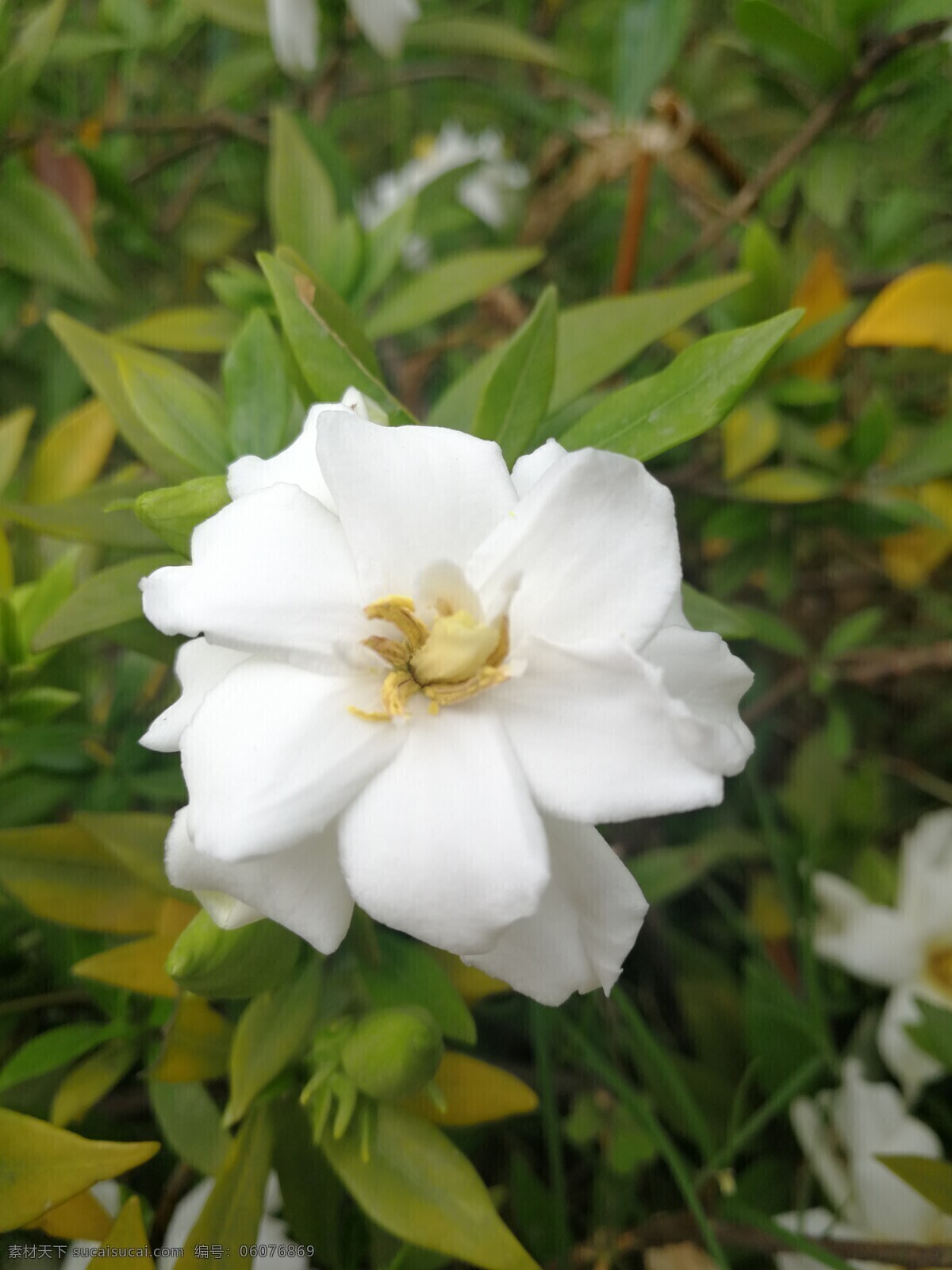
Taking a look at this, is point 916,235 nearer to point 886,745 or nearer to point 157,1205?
point 886,745

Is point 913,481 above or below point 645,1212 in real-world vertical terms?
above

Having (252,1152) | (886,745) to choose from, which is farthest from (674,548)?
(886,745)

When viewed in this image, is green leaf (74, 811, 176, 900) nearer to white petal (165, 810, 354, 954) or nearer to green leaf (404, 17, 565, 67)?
white petal (165, 810, 354, 954)

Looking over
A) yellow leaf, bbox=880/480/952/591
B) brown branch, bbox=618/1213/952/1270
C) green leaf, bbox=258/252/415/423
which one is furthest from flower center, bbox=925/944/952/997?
green leaf, bbox=258/252/415/423

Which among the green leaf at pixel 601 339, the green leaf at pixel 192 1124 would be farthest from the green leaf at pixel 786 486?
the green leaf at pixel 192 1124

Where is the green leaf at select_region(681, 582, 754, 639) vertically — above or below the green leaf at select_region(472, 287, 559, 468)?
below
